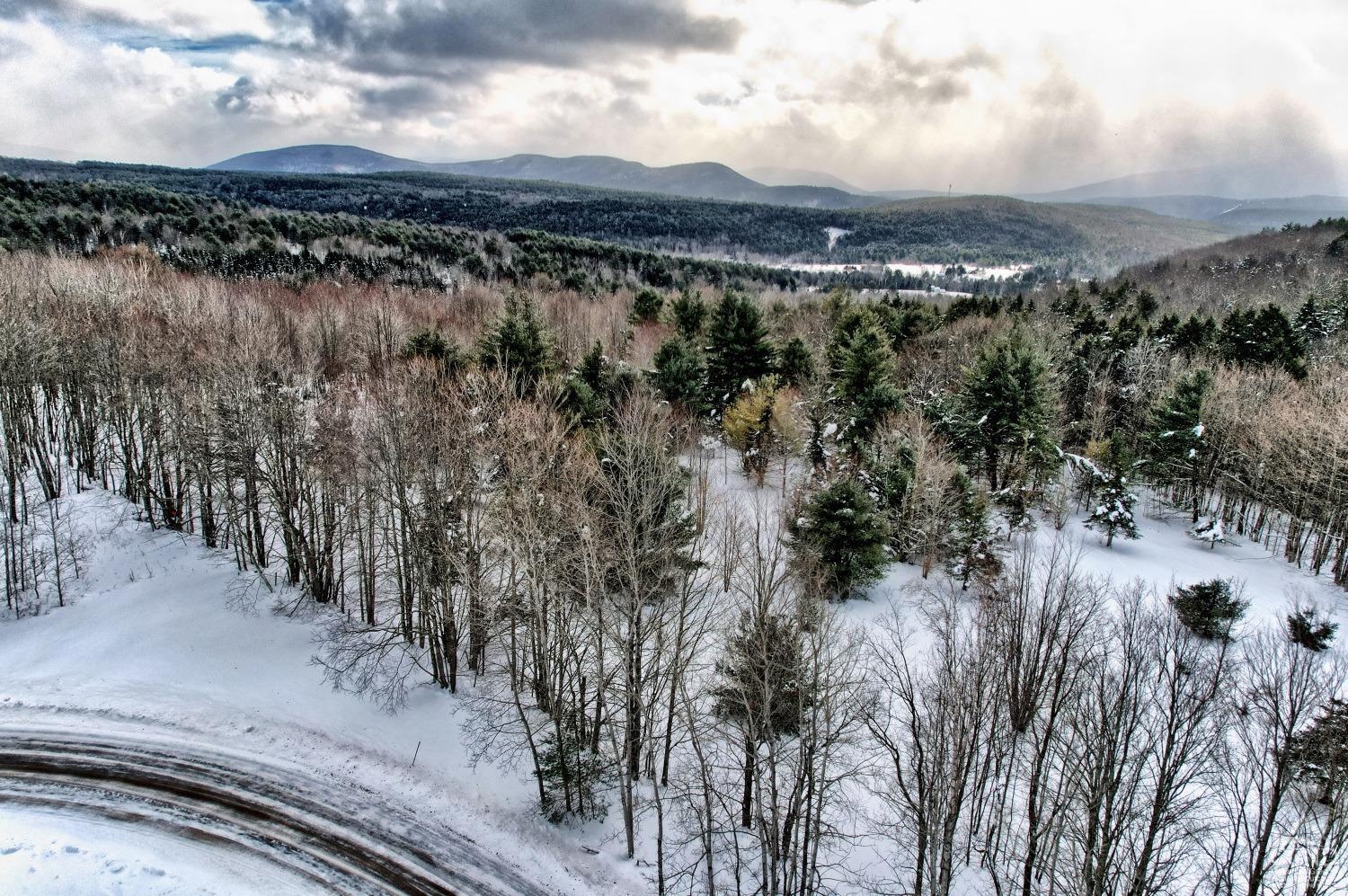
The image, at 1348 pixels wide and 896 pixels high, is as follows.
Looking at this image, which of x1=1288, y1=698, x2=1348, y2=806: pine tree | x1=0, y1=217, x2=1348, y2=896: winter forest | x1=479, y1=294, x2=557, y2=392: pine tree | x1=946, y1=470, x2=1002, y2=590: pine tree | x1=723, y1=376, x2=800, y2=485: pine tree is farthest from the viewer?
x1=723, y1=376, x2=800, y2=485: pine tree

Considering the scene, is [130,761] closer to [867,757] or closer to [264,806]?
[264,806]

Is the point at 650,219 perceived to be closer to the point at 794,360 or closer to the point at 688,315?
the point at 688,315

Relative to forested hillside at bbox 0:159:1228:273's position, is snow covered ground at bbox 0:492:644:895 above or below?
below

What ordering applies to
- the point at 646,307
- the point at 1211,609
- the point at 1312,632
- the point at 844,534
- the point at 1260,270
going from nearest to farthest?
the point at 1312,632, the point at 1211,609, the point at 844,534, the point at 646,307, the point at 1260,270

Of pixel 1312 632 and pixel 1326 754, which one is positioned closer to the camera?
pixel 1326 754

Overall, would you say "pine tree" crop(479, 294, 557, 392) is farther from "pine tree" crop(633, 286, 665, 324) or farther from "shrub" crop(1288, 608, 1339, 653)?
"shrub" crop(1288, 608, 1339, 653)

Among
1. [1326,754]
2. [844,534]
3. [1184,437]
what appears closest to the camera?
[1326,754]

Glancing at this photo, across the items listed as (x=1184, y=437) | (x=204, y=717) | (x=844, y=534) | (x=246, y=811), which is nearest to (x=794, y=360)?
(x=844, y=534)

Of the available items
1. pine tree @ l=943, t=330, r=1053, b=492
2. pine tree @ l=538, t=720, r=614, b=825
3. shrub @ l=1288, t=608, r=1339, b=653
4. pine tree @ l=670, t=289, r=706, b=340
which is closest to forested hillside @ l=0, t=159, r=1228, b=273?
pine tree @ l=670, t=289, r=706, b=340
